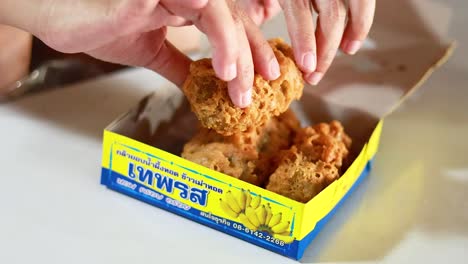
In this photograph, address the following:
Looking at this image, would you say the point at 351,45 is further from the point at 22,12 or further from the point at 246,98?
the point at 22,12

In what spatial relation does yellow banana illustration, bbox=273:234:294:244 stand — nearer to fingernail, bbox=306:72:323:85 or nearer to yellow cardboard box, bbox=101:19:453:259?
yellow cardboard box, bbox=101:19:453:259

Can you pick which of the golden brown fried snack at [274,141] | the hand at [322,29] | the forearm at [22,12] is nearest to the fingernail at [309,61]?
the hand at [322,29]

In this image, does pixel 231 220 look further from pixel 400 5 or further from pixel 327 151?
pixel 400 5

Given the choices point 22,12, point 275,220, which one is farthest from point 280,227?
point 22,12

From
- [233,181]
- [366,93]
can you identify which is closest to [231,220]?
[233,181]

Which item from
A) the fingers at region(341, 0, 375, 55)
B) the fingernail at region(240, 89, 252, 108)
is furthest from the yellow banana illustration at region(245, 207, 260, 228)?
the fingers at region(341, 0, 375, 55)
